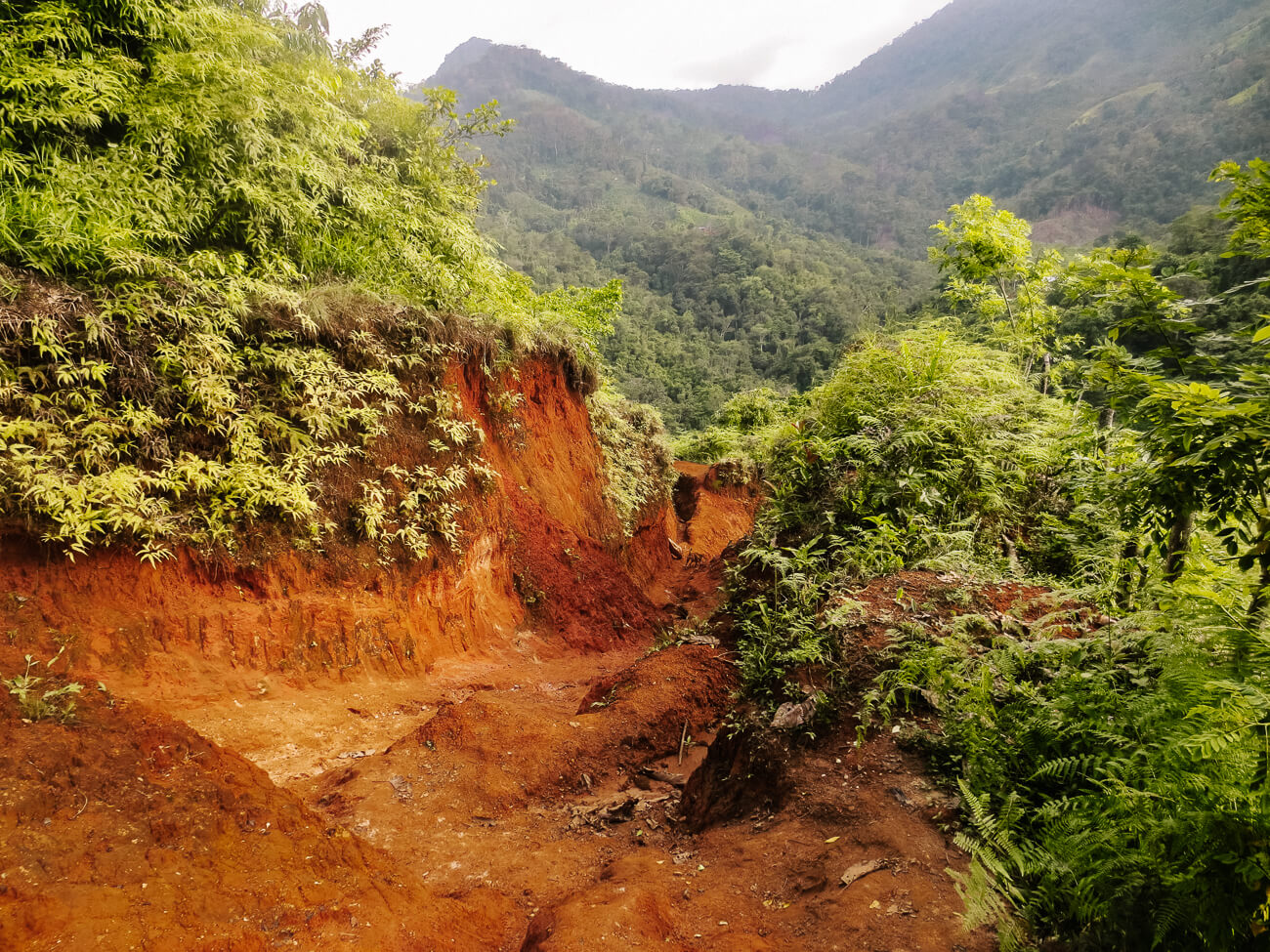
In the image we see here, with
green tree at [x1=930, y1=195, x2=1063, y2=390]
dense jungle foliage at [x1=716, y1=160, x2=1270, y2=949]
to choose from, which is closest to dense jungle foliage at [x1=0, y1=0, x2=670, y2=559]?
dense jungle foliage at [x1=716, y1=160, x2=1270, y2=949]

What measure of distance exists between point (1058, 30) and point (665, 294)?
391 feet

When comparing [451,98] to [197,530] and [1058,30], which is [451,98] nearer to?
[197,530]

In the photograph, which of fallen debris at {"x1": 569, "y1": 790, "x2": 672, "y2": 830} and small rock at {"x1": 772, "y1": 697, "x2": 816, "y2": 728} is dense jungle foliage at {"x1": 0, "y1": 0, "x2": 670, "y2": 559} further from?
small rock at {"x1": 772, "y1": 697, "x2": 816, "y2": 728}

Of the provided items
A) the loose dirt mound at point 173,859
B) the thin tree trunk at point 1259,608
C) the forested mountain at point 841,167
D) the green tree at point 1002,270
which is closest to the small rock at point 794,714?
the loose dirt mound at point 173,859

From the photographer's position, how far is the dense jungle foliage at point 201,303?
18.3 ft

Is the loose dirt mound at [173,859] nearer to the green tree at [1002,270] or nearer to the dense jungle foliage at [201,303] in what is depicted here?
the dense jungle foliage at [201,303]

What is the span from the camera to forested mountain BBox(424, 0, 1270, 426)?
56000 millimetres

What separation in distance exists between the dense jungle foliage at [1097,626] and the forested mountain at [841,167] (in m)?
39.5

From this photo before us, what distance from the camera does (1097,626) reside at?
13.5 ft

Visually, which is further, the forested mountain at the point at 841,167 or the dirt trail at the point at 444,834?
the forested mountain at the point at 841,167

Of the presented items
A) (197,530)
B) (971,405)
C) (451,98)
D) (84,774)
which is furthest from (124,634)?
(451,98)

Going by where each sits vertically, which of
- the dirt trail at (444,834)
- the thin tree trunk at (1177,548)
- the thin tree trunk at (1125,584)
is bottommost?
the dirt trail at (444,834)

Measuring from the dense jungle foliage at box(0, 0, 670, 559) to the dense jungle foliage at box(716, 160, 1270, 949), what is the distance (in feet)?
18.2

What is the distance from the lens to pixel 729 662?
645 centimetres
